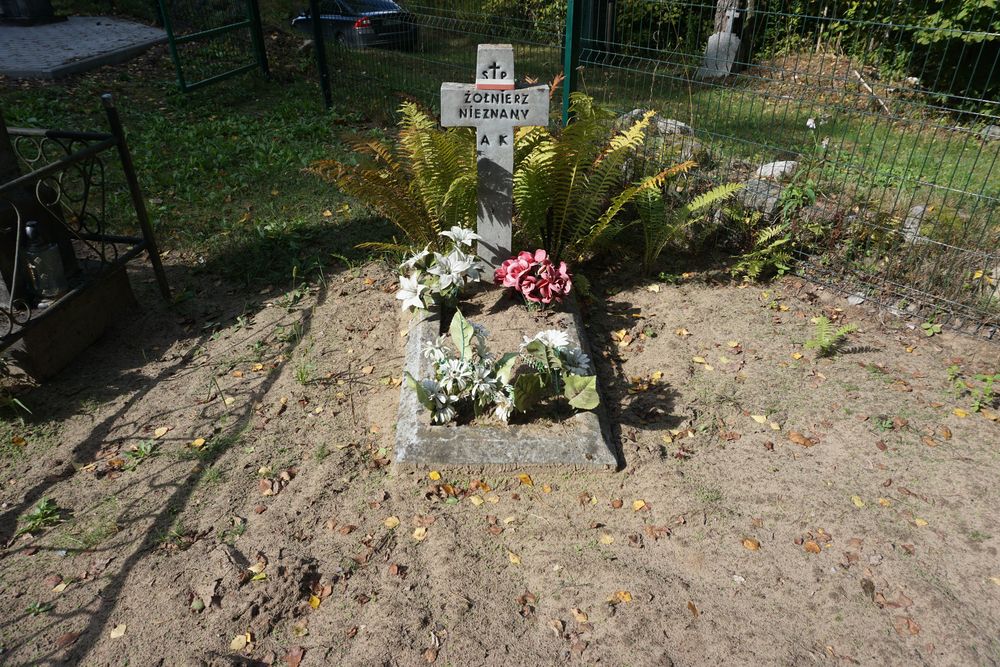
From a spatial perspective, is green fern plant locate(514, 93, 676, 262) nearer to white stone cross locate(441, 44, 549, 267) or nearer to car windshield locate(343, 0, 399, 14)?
white stone cross locate(441, 44, 549, 267)

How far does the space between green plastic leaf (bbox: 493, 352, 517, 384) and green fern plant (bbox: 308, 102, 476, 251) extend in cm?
139

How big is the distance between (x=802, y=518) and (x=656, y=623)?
0.95 metres

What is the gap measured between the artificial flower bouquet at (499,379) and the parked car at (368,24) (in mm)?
4981

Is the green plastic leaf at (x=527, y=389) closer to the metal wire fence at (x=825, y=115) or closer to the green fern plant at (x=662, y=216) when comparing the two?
the green fern plant at (x=662, y=216)

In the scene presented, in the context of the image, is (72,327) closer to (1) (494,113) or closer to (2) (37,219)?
(2) (37,219)

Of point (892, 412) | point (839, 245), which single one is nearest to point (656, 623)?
point (892, 412)

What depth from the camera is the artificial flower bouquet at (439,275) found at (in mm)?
4266

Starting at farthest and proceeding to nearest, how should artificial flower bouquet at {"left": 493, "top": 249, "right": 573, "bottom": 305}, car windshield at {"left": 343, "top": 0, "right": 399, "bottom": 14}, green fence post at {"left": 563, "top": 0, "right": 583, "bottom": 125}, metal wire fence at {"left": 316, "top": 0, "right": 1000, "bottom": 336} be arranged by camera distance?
car windshield at {"left": 343, "top": 0, "right": 399, "bottom": 14}, green fence post at {"left": 563, "top": 0, "right": 583, "bottom": 125}, metal wire fence at {"left": 316, "top": 0, "right": 1000, "bottom": 336}, artificial flower bouquet at {"left": 493, "top": 249, "right": 573, "bottom": 305}

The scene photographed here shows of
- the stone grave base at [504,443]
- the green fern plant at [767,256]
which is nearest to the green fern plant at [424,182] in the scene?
the stone grave base at [504,443]

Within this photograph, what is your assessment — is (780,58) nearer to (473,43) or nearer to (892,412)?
(473,43)

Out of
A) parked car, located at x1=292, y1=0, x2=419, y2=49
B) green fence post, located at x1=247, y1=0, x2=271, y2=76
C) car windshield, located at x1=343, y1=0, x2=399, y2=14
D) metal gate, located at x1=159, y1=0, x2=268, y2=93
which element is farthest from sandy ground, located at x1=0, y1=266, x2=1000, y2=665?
car windshield, located at x1=343, y1=0, x2=399, y2=14

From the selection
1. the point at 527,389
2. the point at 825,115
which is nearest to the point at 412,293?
the point at 527,389

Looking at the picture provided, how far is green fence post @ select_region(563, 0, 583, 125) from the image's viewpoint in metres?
5.40

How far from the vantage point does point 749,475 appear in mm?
3473
